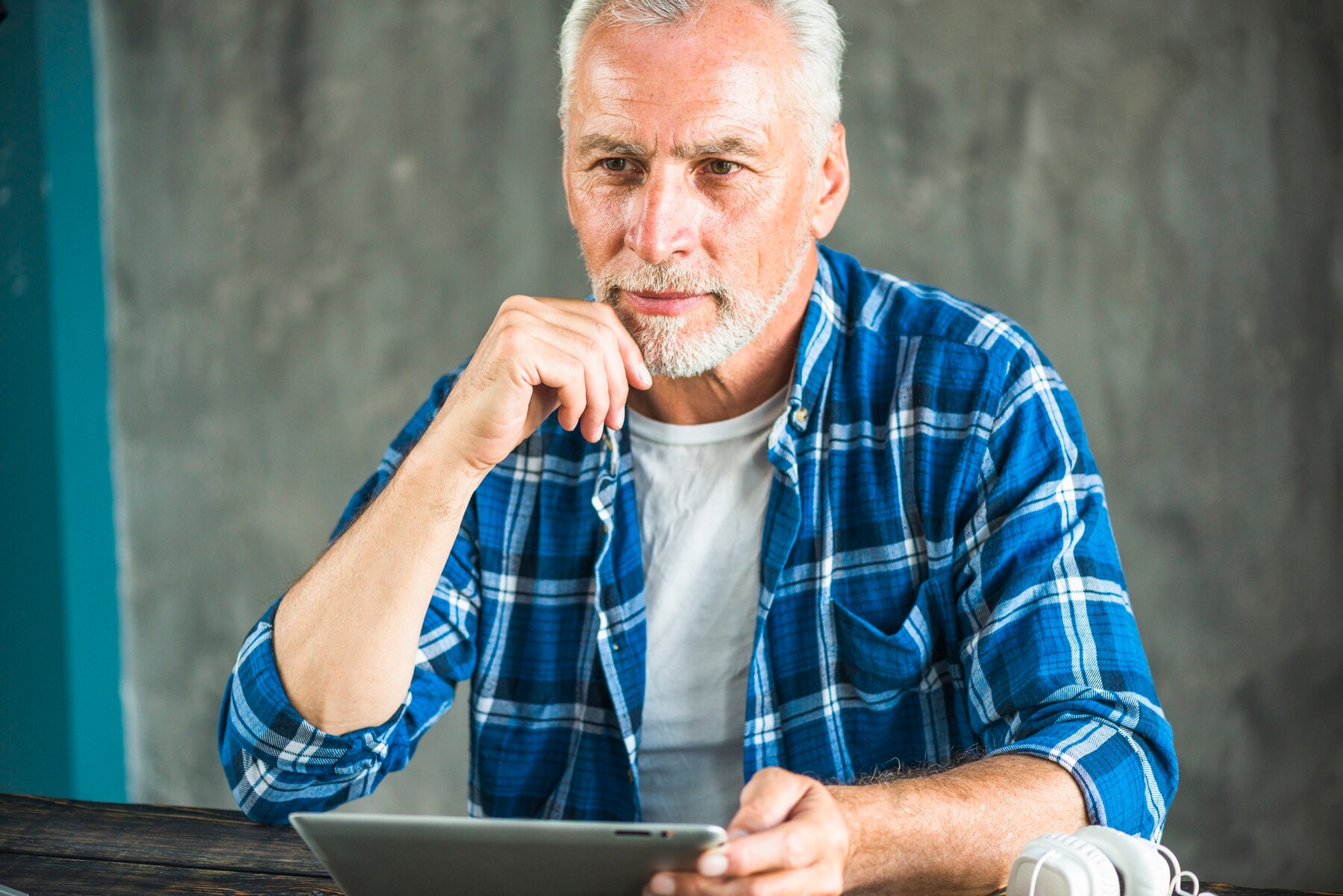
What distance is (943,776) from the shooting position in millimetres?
1049

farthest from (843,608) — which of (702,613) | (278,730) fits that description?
(278,730)

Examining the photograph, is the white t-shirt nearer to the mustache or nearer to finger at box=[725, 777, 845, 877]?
the mustache

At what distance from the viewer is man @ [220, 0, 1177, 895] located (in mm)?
1249

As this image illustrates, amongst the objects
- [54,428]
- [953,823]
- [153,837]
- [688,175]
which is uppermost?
[688,175]

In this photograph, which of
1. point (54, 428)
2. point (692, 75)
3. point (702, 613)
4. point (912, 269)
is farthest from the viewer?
point (54, 428)

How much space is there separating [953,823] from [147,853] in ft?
2.69

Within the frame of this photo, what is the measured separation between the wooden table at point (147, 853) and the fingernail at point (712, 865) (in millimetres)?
→ 466

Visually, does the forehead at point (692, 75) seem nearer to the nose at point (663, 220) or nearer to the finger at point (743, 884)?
the nose at point (663, 220)

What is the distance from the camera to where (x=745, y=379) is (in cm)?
155

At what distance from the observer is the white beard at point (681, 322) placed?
140 centimetres

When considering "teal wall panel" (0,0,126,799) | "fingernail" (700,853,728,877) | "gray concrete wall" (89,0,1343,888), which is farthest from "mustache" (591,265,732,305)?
"teal wall panel" (0,0,126,799)

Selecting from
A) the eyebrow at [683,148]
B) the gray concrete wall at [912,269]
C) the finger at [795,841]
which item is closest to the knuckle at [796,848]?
the finger at [795,841]

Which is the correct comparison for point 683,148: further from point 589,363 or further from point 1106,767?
point 1106,767

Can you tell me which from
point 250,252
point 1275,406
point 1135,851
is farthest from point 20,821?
point 1275,406
